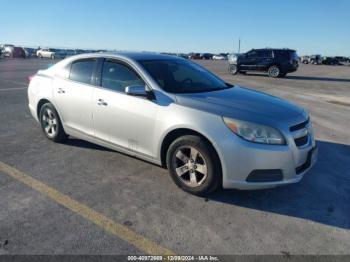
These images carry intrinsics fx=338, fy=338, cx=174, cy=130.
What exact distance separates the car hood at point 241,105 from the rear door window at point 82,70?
5.38 ft

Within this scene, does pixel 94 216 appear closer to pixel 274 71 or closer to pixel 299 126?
pixel 299 126

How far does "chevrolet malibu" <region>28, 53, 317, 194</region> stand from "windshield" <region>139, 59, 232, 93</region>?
2 cm

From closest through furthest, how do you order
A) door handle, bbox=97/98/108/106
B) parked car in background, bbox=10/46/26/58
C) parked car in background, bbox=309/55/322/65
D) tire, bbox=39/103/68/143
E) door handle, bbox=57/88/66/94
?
door handle, bbox=97/98/108/106, door handle, bbox=57/88/66/94, tire, bbox=39/103/68/143, parked car in background, bbox=10/46/26/58, parked car in background, bbox=309/55/322/65

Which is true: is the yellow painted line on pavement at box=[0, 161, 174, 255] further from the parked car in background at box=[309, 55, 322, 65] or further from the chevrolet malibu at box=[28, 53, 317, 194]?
the parked car in background at box=[309, 55, 322, 65]

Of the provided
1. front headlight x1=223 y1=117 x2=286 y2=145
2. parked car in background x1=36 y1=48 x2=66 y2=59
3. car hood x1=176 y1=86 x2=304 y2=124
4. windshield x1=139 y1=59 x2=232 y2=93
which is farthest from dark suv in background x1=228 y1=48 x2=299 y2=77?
parked car in background x1=36 y1=48 x2=66 y2=59

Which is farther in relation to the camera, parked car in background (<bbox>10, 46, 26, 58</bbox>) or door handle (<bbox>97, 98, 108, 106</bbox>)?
parked car in background (<bbox>10, 46, 26, 58</bbox>)

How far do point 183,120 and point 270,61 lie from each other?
20523 millimetres

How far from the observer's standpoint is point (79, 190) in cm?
405

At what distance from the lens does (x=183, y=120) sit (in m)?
3.83

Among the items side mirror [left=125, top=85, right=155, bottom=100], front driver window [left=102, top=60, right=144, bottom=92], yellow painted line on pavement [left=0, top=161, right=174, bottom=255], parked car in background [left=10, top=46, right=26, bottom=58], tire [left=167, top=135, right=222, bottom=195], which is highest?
parked car in background [left=10, top=46, right=26, bottom=58]

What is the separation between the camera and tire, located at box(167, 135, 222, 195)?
3.72m

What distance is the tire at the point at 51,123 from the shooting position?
553cm

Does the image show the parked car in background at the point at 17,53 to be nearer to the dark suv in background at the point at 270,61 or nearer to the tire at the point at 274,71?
the dark suv in background at the point at 270,61

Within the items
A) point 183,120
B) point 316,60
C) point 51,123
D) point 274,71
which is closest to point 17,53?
point 274,71
